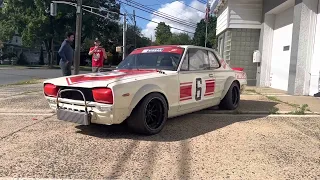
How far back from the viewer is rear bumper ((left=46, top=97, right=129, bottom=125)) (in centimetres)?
407

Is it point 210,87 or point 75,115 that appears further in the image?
point 210,87

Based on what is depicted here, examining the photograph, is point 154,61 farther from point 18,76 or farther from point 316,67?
point 18,76

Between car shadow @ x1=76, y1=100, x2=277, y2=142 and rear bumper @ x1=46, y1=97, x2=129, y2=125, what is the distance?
0.41 metres

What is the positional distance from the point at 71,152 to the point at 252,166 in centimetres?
214

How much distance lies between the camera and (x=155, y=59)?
5469 millimetres

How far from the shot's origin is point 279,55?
38.6ft

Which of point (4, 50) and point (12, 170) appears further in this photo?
point (4, 50)

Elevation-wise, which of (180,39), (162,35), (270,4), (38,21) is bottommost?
(270,4)

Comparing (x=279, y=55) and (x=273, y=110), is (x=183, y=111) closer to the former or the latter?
(x=273, y=110)

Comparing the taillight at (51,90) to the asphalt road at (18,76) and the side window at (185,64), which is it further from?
the asphalt road at (18,76)

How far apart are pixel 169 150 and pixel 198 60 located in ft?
7.48

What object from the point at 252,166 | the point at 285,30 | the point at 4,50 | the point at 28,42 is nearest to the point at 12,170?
the point at 252,166

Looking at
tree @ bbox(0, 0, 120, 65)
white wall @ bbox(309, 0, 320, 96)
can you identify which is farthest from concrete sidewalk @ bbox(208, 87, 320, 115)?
tree @ bbox(0, 0, 120, 65)

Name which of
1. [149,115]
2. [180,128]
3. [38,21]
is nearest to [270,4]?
[180,128]
